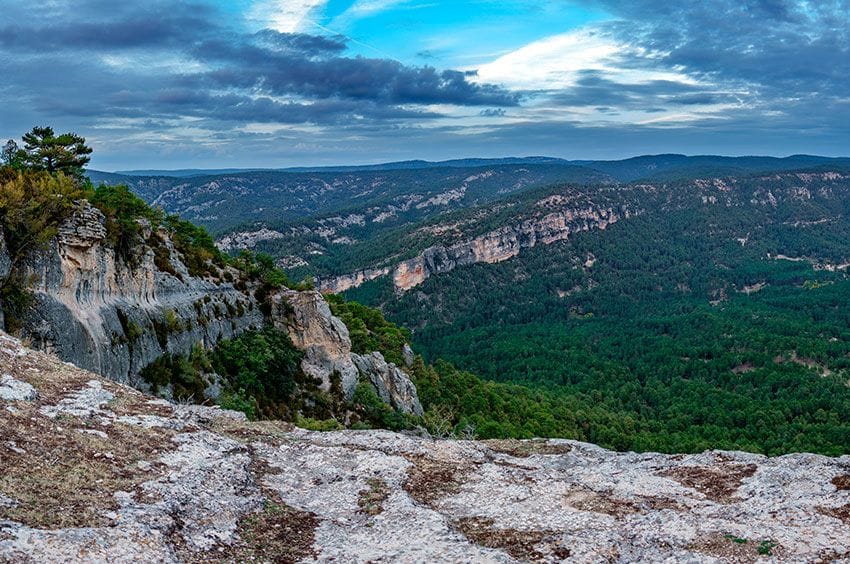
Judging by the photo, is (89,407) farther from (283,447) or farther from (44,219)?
(44,219)

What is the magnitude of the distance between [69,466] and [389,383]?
39.7 metres

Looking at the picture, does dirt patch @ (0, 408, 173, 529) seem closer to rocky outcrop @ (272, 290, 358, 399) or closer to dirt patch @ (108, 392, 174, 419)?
dirt patch @ (108, 392, 174, 419)

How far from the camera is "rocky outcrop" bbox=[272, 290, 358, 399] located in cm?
4878

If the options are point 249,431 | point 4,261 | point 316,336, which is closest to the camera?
point 249,431

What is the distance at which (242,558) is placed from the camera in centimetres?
1399

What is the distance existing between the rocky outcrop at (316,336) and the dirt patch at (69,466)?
2909 centimetres

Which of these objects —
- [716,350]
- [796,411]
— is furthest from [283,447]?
[716,350]

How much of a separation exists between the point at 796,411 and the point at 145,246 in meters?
92.0

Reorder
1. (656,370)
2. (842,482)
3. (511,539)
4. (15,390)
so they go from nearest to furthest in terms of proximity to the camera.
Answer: (511,539) < (842,482) < (15,390) < (656,370)

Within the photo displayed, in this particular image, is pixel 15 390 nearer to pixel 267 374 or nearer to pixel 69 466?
pixel 69 466

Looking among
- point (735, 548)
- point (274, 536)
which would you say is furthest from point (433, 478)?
point (735, 548)

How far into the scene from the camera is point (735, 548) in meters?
14.8

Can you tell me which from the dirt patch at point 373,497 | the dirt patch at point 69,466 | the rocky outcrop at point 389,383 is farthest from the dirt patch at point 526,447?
the rocky outcrop at point 389,383

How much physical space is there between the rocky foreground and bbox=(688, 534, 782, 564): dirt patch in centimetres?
5
